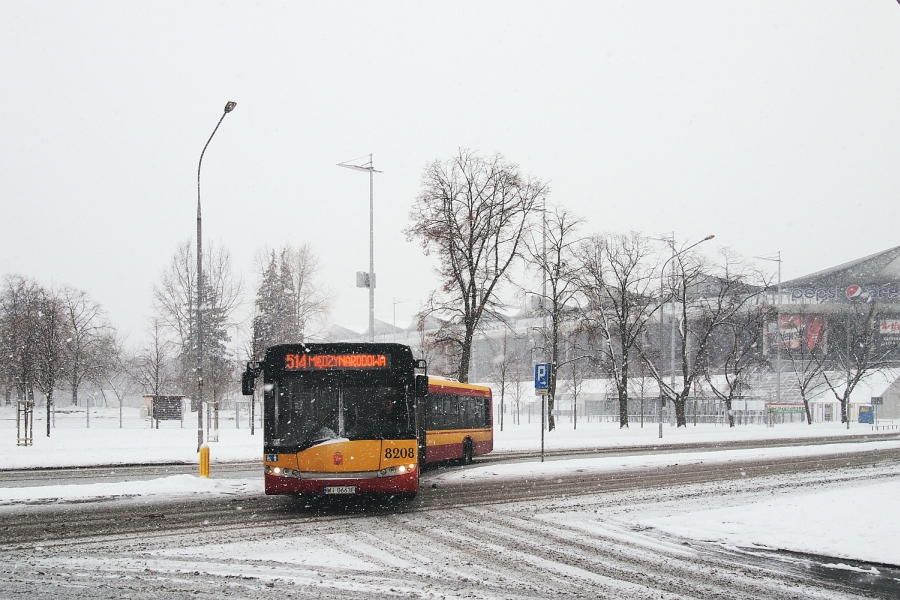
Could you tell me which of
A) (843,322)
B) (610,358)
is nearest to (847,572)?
(610,358)

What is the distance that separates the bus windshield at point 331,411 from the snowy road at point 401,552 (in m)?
1.29

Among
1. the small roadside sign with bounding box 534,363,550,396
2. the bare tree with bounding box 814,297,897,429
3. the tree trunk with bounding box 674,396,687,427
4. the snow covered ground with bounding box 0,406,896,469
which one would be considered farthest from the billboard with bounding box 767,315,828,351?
the small roadside sign with bounding box 534,363,550,396

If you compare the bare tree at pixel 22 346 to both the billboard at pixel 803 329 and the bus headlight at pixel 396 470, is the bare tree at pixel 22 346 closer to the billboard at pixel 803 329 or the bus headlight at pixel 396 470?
the bus headlight at pixel 396 470

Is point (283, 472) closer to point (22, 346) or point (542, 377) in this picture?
point (542, 377)

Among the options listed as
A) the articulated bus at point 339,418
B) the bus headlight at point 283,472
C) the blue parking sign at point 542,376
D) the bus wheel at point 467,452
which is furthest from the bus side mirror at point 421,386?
the bus wheel at point 467,452

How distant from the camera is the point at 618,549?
33.1 ft

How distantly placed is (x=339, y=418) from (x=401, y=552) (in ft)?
12.6

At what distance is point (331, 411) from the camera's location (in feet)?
43.4

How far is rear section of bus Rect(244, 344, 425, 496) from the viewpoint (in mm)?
12906

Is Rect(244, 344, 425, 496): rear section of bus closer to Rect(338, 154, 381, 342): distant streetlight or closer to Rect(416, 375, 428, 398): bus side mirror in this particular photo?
Rect(416, 375, 428, 398): bus side mirror

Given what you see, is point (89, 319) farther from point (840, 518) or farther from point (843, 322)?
point (843, 322)

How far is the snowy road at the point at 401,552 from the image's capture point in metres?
7.89

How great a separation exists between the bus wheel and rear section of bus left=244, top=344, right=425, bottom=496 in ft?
34.1

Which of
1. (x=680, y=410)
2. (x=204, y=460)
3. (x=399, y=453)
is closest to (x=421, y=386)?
(x=399, y=453)
